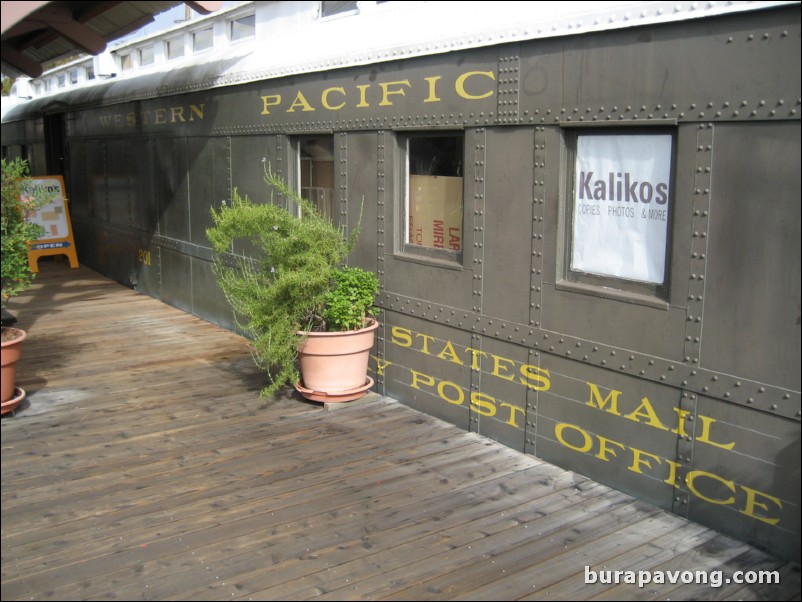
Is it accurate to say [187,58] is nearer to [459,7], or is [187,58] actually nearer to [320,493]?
[459,7]

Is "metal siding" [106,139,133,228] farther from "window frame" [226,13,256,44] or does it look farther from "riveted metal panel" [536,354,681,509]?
"riveted metal panel" [536,354,681,509]

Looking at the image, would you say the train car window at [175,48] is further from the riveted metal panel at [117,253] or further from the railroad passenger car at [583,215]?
the railroad passenger car at [583,215]

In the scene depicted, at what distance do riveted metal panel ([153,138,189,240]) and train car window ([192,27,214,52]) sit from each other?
4.23 feet

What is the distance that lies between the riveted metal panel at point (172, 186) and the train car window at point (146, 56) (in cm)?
213

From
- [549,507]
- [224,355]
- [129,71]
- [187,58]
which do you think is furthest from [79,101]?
[549,507]

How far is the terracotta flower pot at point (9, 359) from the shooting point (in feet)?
18.5

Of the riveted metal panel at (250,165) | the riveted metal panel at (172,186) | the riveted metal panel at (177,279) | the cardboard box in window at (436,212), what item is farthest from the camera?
the riveted metal panel at (177,279)

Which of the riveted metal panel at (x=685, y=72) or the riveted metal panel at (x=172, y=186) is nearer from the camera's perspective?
the riveted metal panel at (x=685, y=72)

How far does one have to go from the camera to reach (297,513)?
4.41 m

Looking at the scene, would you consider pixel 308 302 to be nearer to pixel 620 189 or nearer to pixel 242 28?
pixel 620 189

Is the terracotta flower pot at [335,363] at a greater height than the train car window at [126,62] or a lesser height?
lesser

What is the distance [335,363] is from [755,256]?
3216 millimetres

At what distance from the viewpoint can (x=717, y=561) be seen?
12.6 feet

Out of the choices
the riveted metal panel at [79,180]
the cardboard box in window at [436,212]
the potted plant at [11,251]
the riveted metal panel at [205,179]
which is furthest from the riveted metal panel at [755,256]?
the riveted metal panel at [79,180]
